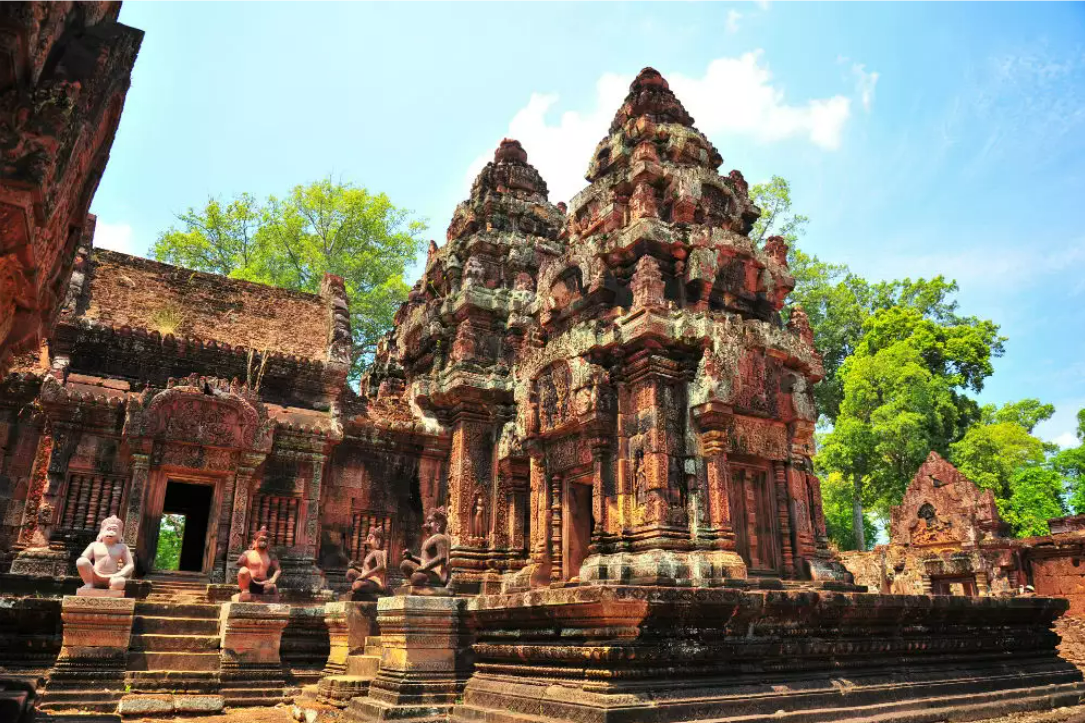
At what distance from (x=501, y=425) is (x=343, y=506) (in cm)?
326

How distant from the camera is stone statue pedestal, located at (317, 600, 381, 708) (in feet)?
27.3

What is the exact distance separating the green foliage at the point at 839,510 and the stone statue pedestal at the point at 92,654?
2214 centimetres

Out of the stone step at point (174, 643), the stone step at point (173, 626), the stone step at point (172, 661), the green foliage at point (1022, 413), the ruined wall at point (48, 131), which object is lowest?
the stone step at point (172, 661)

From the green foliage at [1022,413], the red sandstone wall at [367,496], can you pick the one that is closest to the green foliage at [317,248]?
the red sandstone wall at [367,496]

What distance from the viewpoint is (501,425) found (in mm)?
13422

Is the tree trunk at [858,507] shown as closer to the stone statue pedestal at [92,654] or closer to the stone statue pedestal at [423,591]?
the stone statue pedestal at [423,591]

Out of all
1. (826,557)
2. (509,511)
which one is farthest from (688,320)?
(509,511)

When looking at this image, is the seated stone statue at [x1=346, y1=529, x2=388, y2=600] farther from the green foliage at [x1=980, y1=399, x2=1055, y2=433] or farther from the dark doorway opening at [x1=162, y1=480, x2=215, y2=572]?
the green foliage at [x1=980, y1=399, x2=1055, y2=433]

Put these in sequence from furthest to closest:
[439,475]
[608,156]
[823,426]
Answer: [823,426]
[439,475]
[608,156]

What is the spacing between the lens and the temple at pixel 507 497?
686 cm

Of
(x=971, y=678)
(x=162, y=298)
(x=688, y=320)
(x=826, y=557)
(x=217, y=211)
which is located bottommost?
(x=971, y=678)

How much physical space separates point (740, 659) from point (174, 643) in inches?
277

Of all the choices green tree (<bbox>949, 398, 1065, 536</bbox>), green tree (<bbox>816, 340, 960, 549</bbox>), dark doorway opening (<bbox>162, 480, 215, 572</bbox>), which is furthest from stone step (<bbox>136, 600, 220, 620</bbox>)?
green tree (<bbox>949, 398, 1065, 536</bbox>)

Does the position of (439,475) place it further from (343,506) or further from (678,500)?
(678,500)
